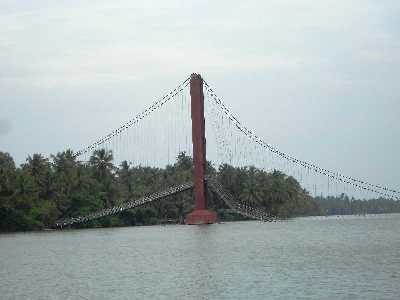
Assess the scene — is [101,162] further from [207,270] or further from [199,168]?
[207,270]

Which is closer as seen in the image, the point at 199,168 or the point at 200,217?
the point at 200,217

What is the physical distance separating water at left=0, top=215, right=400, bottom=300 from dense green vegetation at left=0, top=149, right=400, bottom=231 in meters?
28.5

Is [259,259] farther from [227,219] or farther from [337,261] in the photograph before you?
[227,219]

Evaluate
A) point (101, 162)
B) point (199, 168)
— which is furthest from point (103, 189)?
point (199, 168)

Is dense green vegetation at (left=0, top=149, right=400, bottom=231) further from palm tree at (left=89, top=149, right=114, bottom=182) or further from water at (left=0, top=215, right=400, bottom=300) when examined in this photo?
water at (left=0, top=215, right=400, bottom=300)

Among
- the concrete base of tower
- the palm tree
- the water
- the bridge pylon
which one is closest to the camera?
the water

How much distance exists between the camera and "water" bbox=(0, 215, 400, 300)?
28.4m

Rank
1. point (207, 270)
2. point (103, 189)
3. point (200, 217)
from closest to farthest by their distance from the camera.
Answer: point (207, 270) → point (200, 217) → point (103, 189)

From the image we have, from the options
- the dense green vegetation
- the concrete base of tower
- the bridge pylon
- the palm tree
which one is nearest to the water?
the concrete base of tower

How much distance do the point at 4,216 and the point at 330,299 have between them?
203ft

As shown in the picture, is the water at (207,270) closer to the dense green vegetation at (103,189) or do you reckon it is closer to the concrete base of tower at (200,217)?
the concrete base of tower at (200,217)

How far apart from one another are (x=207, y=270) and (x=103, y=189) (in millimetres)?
66594

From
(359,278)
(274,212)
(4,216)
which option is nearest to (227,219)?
(274,212)

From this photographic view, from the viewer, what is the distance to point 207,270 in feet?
118
